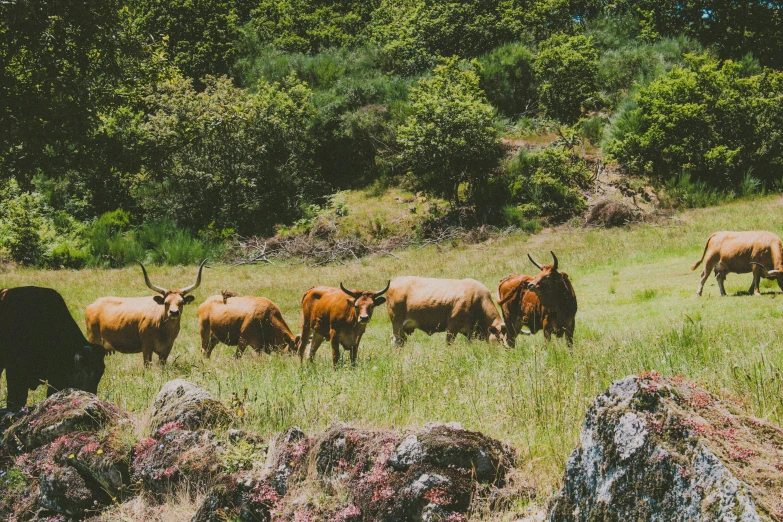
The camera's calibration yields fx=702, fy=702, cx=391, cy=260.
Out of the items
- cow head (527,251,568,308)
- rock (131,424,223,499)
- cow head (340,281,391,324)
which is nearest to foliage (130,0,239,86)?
cow head (340,281,391,324)

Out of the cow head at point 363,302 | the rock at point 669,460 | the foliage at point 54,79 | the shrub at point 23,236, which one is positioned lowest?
the shrub at point 23,236

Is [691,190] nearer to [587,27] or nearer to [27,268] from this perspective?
[587,27]

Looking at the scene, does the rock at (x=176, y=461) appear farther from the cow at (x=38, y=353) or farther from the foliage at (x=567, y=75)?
the foliage at (x=567, y=75)

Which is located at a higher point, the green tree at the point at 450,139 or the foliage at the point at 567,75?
the foliage at the point at 567,75

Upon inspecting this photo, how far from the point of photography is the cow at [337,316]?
11.5 metres

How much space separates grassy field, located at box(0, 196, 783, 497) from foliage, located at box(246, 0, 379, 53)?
35415 mm

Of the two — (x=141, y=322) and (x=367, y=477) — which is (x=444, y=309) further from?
(x=367, y=477)

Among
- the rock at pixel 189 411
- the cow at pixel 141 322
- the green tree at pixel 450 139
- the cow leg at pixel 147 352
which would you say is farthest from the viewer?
the green tree at pixel 450 139

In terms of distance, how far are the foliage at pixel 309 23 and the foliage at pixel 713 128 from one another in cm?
2689

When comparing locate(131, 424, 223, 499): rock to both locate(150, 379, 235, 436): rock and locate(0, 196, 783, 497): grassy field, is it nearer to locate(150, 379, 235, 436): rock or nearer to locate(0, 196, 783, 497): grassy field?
locate(150, 379, 235, 436): rock

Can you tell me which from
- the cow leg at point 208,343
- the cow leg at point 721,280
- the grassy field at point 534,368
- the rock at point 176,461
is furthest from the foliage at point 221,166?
the rock at point 176,461

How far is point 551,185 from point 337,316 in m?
20.2

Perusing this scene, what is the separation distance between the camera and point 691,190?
28.9m

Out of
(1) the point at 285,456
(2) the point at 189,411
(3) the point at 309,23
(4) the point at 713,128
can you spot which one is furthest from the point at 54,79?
(3) the point at 309,23
